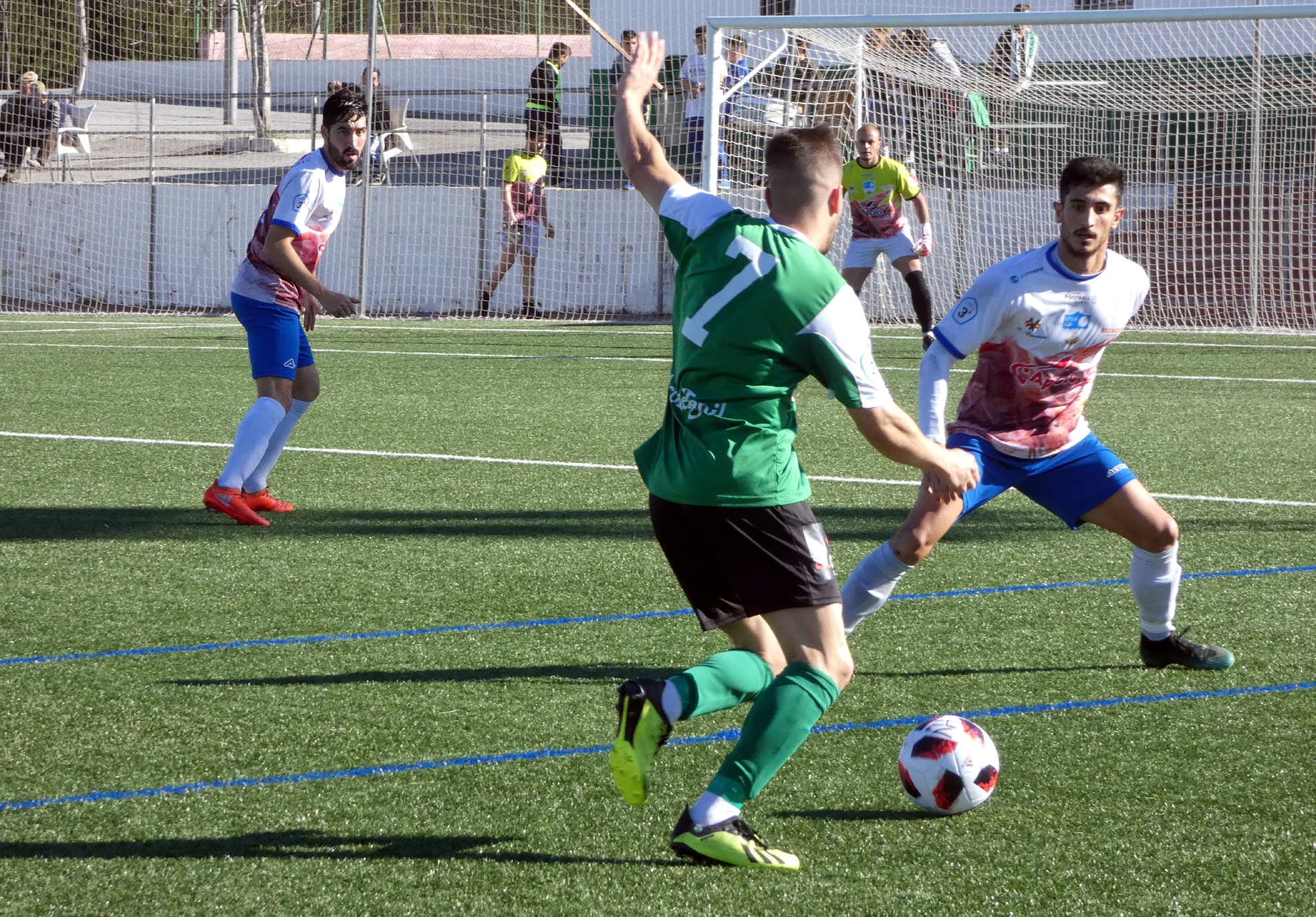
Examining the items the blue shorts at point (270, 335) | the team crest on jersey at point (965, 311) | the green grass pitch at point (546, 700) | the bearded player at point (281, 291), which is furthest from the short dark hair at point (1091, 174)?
the blue shorts at point (270, 335)

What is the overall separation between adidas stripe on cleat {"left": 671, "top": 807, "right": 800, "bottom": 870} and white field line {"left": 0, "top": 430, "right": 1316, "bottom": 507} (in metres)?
4.12

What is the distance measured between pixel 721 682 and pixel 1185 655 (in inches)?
72.6

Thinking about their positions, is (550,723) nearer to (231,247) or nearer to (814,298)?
(814,298)

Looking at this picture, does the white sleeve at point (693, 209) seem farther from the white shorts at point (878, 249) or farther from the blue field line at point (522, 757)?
the white shorts at point (878, 249)

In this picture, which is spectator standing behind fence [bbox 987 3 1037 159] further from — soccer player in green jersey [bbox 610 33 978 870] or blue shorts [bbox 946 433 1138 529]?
soccer player in green jersey [bbox 610 33 978 870]

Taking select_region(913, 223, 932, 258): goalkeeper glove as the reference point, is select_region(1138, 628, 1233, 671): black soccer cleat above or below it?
below

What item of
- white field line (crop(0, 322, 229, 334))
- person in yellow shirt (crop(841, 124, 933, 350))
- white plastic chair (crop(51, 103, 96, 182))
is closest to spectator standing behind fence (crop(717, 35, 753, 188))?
person in yellow shirt (crop(841, 124, 933, 350))

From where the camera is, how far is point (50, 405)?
31.1ft

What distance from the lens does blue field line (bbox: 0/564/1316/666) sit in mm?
4320

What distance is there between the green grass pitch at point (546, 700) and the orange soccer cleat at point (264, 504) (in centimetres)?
12

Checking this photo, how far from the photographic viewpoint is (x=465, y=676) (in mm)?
4180

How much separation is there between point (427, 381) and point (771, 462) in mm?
8337

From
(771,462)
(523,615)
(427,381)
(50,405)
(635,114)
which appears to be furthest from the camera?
(427,381)

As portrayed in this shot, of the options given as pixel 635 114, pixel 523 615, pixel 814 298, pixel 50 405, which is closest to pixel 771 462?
pixel 814 298
